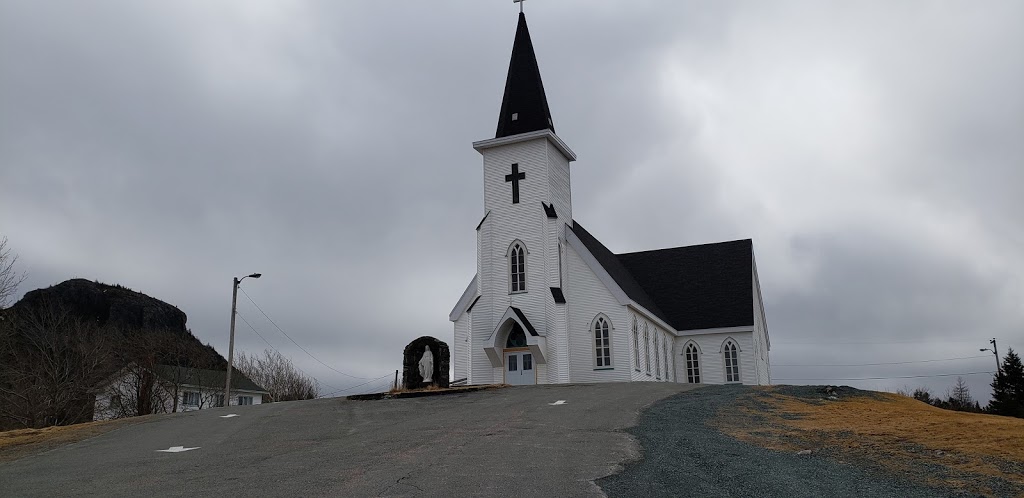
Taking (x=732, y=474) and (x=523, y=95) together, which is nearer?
(x=732, y=474)

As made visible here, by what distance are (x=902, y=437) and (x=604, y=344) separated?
71.7ft

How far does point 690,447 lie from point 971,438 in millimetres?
4512

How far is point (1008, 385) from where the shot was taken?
46.3 metres

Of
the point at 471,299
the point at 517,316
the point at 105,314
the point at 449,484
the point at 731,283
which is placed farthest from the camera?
the point at 105,314

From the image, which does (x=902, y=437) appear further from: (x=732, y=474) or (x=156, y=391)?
(x=156, y=391)

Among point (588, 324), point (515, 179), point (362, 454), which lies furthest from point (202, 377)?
point (362, 454)

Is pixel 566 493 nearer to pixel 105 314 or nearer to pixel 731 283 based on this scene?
pixel 731 283

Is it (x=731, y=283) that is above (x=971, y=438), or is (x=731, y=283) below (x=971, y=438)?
above

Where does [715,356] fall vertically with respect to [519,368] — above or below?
above

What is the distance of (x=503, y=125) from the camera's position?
39344 millimetres

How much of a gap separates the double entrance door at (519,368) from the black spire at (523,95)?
32.5ft

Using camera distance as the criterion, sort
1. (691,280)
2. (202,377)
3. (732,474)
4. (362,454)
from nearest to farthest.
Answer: (732,474)
(362,454)
(691,280)
(202,377)

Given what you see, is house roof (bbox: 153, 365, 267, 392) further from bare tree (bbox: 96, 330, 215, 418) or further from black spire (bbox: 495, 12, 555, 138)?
black spire (bbox: 495, 12, 555, 138)

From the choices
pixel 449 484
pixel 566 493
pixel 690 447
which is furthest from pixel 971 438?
pixel 449 484
